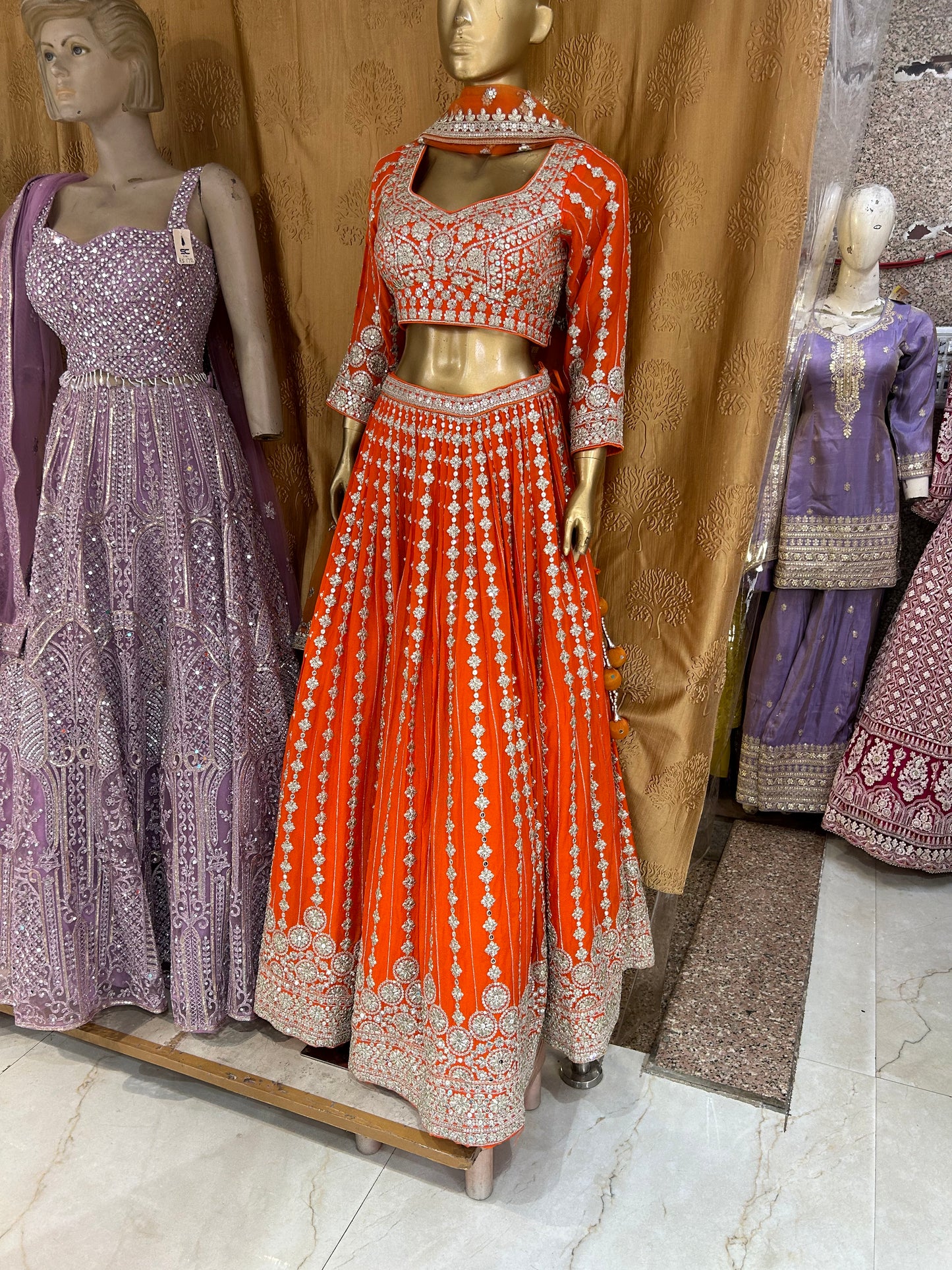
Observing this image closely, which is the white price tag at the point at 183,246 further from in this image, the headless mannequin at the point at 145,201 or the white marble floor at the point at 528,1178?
the white marble floor at the point at 528,1178

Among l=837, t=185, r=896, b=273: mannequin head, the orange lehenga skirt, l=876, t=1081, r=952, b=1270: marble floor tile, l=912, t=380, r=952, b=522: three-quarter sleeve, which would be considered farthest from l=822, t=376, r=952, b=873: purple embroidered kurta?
the orange lehenga skirt

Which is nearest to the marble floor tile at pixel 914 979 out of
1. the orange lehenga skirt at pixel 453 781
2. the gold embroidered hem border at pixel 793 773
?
the gold embroidered hem border at pixel 793 773

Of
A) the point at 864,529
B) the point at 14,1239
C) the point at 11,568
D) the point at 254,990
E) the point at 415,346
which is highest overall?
the point at 415,346

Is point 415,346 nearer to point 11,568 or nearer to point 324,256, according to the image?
point 324,256

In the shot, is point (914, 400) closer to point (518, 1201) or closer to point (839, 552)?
point (839, 552)

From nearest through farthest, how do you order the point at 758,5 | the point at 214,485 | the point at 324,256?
the point at 758,5
the point at 214,485
the point at 324,256

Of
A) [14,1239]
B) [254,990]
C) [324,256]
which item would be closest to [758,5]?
[324,256]

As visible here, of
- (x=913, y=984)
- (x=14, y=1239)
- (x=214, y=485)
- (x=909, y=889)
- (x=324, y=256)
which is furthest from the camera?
(x=909, y=889)

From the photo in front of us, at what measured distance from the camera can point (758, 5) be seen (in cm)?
132

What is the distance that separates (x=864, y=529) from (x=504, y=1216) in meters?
1.80

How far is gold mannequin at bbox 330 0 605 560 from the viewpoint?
1209mm

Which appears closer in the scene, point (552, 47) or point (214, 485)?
point (552, 47)

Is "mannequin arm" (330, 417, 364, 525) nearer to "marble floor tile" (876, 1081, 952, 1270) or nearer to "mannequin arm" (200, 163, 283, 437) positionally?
"mannequin arm" (200, 163, 283, 437)

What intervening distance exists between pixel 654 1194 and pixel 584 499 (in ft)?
3.71
